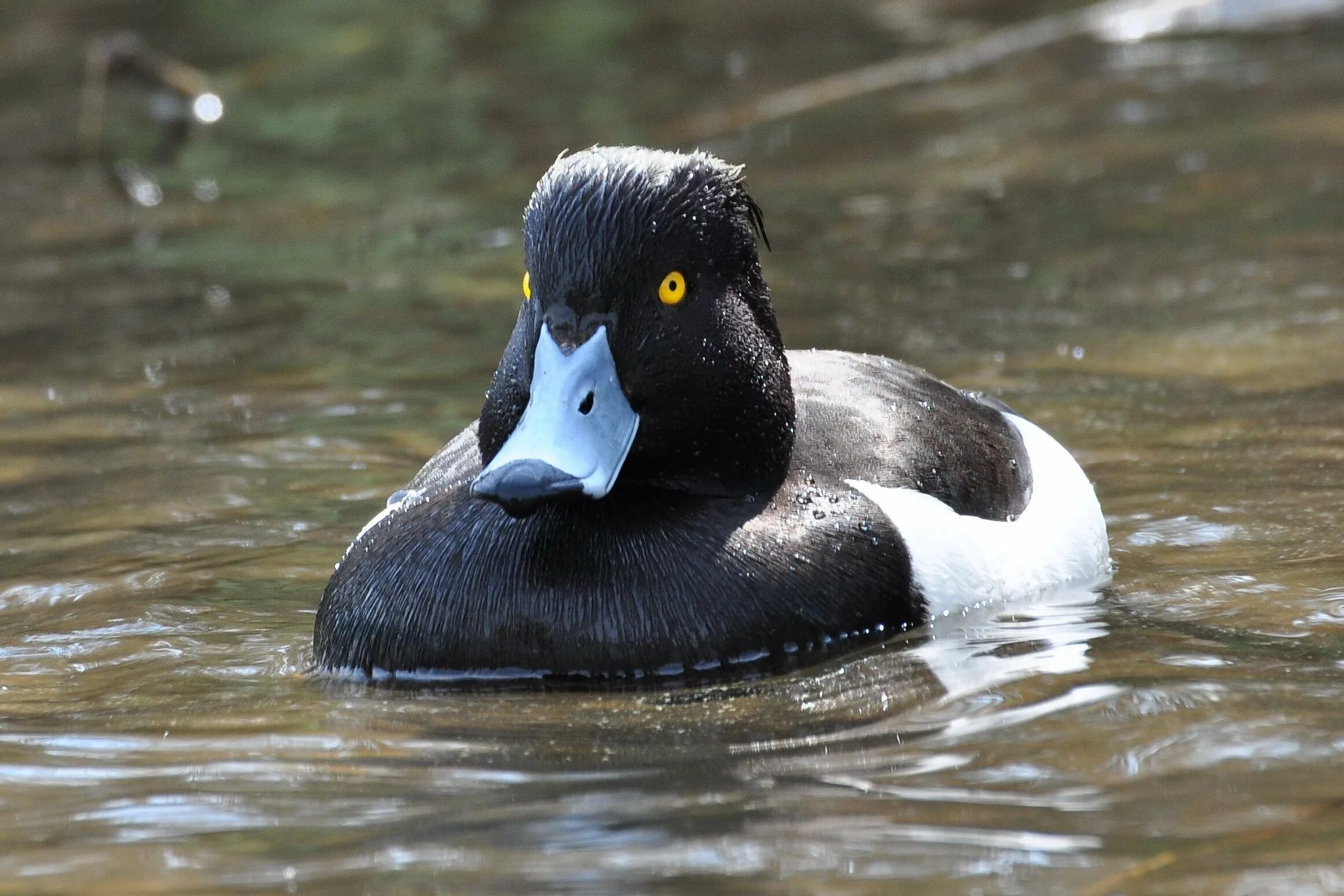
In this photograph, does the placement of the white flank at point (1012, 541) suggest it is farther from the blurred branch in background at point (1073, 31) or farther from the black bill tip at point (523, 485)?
the blurred branch in background at point (1073, 31)

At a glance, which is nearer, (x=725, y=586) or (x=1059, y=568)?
(x=725, y=586)

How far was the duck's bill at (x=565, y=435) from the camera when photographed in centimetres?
453

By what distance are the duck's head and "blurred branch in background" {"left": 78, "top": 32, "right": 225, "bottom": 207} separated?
9.73 metres

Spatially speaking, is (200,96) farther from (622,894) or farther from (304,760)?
(622,894)

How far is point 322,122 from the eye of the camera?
15.1 m

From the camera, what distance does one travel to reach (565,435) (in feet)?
15.4

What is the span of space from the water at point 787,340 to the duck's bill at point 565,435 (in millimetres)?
565

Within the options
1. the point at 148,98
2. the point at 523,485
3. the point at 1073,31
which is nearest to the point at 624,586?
the point at 523,485

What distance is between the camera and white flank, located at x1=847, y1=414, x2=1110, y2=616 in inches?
212

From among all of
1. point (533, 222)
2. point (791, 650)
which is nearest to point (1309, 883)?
point (791, 650)

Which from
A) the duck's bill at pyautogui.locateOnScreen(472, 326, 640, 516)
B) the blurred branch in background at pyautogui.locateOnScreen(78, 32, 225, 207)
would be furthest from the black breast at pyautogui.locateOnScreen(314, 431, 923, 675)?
the blurred branch in background at pyautogui.locateOnScreen(78, 32, 225, 207)

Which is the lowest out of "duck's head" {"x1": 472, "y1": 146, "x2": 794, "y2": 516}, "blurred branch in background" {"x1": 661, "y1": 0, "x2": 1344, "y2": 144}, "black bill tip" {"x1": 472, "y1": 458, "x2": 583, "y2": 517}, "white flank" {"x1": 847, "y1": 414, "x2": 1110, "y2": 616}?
"white flank" {"x1": 847, "y1": 414, "x2": 1110, "y2": 616}

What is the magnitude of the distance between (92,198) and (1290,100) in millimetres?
7761

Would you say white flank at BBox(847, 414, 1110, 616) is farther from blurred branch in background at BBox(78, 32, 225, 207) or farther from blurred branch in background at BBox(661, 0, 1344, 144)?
blurred branch in background at BBox(78, 32, 225, 207)
